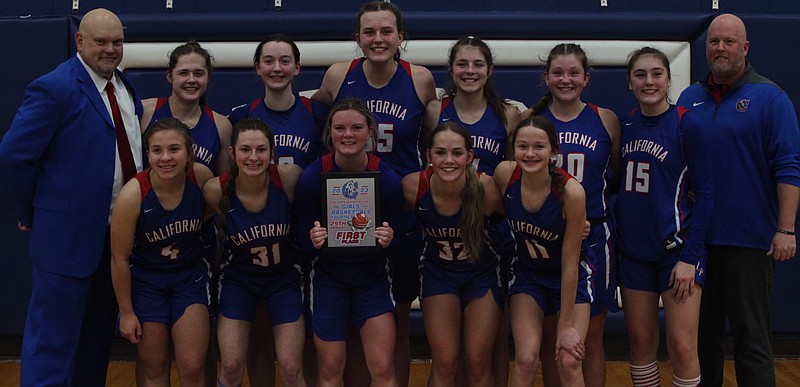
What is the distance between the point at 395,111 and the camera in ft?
10.8

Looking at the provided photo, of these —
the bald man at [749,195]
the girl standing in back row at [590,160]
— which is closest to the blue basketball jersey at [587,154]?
the girl standing in back row at [590,160]

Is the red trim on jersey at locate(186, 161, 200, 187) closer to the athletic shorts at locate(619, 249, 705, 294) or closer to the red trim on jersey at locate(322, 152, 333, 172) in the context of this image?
the red trim on jersey at locate(322, 152, 333, 172)

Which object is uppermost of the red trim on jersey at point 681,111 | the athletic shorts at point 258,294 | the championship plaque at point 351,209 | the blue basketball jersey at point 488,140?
the red trim on jersey at point 681,111

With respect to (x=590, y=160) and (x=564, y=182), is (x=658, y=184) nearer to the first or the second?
(x=590, y=160)

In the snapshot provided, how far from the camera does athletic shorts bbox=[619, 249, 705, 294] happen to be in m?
3.06

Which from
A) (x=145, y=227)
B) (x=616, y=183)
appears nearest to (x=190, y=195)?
(x=145, y=227)

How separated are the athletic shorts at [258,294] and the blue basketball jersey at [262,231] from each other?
0.14 ft

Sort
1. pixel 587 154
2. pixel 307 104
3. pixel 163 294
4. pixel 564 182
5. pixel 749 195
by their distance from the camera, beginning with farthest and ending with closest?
pixel 307 104 → pixel 749 195 → pixel 587 154 → pixel 163 294 → pixel 564 182

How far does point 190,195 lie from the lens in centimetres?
299

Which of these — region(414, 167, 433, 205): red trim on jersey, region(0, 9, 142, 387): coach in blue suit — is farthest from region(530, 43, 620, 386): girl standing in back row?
region(0, 9, 142, 387): coach in blue suit

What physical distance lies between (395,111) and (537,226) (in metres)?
0.82

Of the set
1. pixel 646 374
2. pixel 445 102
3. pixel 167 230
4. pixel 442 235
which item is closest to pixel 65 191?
pixel 167 230

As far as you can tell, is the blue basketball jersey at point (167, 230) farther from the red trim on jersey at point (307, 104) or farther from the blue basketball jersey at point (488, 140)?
the blue basketball jersey at point (488, 140)

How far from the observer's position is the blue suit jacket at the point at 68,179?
289cm
